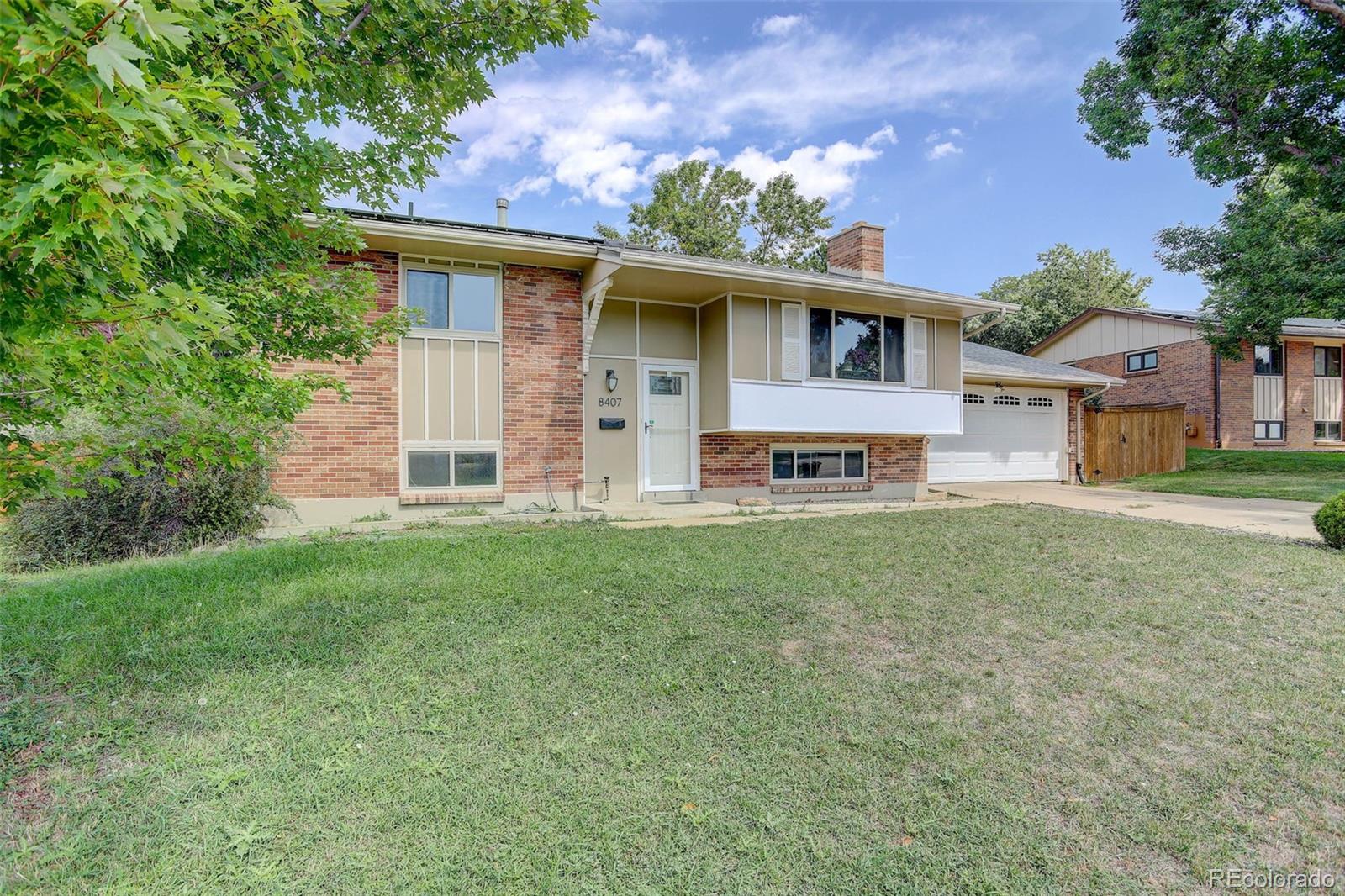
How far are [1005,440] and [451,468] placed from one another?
1354 centimetres

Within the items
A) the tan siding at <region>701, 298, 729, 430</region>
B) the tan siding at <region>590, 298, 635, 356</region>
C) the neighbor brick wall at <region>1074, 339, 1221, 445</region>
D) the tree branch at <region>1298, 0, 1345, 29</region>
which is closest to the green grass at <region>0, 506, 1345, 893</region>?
the tan siding at <region>701, 298, 729, 430</region>

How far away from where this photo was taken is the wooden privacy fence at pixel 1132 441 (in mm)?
16859

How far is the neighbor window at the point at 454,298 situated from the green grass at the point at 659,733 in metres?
5.07

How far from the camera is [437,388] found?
9266 mm

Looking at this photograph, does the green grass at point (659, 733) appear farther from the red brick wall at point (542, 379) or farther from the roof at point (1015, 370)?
the roof at point (1015, 370)

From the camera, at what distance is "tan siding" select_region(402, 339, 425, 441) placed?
9086 millimetres

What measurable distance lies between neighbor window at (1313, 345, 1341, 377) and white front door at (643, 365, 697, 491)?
2375 centimetres

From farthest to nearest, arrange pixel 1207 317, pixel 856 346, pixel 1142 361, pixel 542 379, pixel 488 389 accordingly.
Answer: pixel 1142 361 → pixel 1207 317 → pixel 856 346 → pixel 542 379 → pixel 488 389

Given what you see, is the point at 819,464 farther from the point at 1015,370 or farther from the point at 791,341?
the point at 1015,370

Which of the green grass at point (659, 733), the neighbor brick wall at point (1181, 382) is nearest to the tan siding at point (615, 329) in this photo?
the green grass at point (659, 733)

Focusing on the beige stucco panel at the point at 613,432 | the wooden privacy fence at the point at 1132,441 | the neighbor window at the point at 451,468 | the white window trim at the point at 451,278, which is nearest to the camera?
the white window trim at the point at 451,278

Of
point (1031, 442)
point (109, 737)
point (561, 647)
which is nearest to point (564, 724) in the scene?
point (561, 647)

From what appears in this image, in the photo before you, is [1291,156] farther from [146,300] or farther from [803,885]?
[146,300]

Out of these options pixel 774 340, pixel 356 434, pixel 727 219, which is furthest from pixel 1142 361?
pixel 356 434
